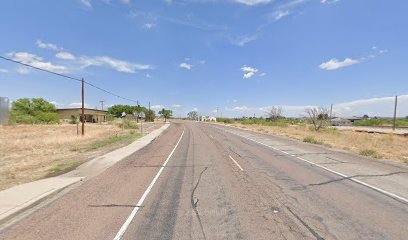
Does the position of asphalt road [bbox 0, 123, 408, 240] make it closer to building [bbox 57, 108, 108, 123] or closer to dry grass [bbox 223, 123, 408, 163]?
dry grass [bbox 223, 123, 408, 163]

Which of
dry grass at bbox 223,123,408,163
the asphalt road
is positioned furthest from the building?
the asphalt road

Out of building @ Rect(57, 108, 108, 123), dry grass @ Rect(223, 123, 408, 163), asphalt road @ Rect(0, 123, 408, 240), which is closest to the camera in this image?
asphalt road @ Rect(0, 123, 408, 240)

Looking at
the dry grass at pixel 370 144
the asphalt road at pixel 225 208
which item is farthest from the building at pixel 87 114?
the asphalt road at pixel 225 208

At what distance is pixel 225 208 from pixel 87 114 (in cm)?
8777

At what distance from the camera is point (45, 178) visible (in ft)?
35.3

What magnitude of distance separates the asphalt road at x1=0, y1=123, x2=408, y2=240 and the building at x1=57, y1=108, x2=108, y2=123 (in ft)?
272

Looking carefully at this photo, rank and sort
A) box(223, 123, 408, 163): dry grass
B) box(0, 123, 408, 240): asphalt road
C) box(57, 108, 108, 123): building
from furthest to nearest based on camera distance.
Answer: box(57, 108, 108, 123): building
box(223, 123, 408, 163): dry grass
box(0, 123, 408, 240): asphalt road

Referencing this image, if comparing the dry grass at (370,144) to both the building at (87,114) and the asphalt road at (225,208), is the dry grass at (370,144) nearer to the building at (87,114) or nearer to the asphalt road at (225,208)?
the asphalt road at (225,208)

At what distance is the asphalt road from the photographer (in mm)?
5562

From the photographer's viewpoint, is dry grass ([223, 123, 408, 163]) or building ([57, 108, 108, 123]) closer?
dry grass ([223, 123, 408, 163])

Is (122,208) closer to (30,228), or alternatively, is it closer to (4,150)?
(30,228)

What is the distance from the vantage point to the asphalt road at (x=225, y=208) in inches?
219

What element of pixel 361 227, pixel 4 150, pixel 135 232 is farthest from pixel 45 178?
pixel 4 150

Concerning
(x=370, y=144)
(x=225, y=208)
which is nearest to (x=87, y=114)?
(x=370, y=144)
